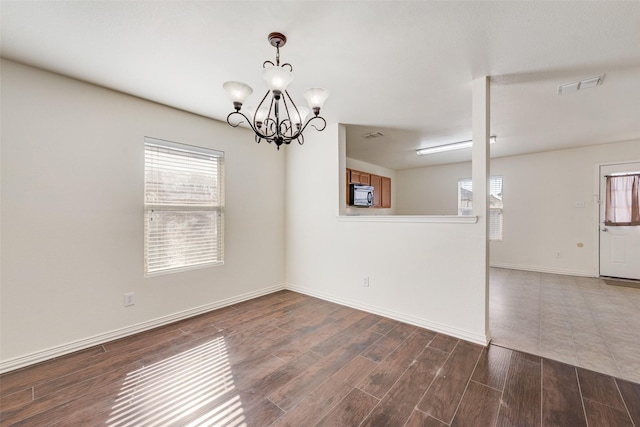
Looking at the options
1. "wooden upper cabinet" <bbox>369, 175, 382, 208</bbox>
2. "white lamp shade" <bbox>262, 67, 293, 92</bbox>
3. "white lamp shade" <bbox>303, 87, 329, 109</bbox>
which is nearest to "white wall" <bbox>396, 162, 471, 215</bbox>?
"wooden upper cabinet" <bbox>369, 175, 382, 208</bbox>

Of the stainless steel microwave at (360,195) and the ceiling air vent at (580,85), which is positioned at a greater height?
the ceiling air vent at (580,85)

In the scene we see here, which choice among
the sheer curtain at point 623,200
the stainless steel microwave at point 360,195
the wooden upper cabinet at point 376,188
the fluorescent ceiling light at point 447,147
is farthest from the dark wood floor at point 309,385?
the sheer curtain at point 623,200

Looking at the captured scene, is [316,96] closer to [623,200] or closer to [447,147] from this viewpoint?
[447,147]

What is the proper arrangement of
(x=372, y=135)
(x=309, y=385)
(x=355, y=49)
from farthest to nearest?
(x=372, y=135)
(x=355, y=49)
(x=309, y=385)

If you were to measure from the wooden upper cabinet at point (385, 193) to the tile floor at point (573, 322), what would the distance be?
2.91 meters

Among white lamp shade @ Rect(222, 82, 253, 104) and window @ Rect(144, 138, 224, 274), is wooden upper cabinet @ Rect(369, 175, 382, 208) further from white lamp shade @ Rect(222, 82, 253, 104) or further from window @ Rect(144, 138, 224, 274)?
white lamp shade @ Rect(222, 82, 253, 104)

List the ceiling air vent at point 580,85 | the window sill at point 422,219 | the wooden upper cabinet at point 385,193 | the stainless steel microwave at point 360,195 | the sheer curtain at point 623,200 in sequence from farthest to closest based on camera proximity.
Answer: the wooden upper cabinet at point 385,193 → the stainless steel microwave at point 360,195 → the sheer curtain at point 623,200 → the window sill at point 422,219 → the ceiling air vent at point 580,85

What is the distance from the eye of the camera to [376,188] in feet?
20.4

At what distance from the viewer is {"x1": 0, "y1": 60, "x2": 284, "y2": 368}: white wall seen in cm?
207

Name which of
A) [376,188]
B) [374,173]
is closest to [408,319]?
[376,188]

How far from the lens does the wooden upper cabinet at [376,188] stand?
20.0ft

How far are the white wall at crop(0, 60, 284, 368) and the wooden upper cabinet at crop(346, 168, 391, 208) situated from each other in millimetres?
3077

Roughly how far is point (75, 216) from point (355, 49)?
280cm

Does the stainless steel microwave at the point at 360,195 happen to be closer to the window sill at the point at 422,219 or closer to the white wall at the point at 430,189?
the window sill at the point at 422,219
